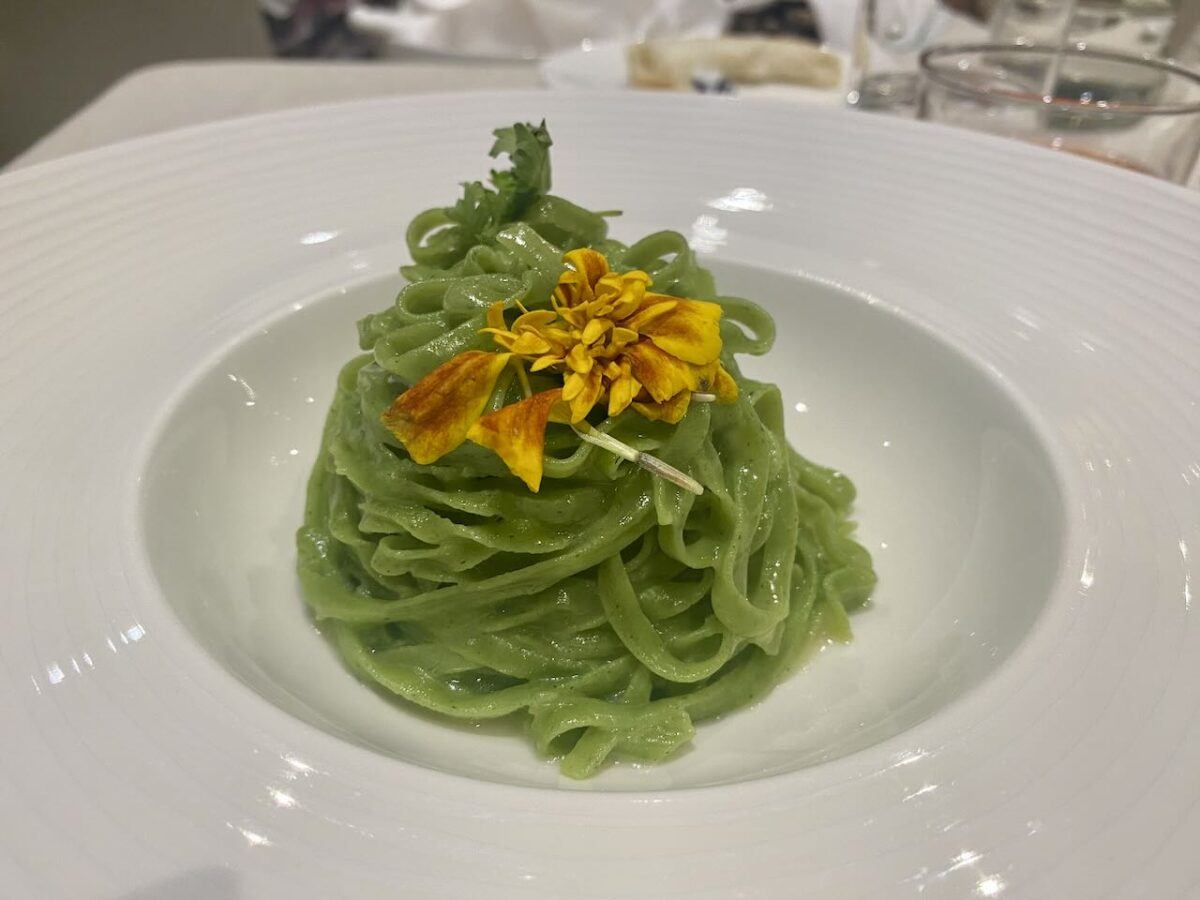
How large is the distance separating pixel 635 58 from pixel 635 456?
4443 millimetres

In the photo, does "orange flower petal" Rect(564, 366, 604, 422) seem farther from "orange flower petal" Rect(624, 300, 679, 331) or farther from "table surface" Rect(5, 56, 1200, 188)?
"table surface" Rect(5, 56, 1200, 188)

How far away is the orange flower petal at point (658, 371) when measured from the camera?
190 cm

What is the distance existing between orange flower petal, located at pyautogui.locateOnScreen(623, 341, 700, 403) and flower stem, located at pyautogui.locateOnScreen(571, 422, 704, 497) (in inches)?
5.1

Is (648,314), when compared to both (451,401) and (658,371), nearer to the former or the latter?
(658,371)

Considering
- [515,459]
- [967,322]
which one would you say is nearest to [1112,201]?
[967,322]

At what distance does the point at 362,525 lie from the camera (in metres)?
2.23

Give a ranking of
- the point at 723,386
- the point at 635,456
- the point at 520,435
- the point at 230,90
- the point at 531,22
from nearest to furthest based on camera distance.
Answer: the point at 520,435
the point at 635,456
the point at 723,386
the point at 230,90
the point at 531,22

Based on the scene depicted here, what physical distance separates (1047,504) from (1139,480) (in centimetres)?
21

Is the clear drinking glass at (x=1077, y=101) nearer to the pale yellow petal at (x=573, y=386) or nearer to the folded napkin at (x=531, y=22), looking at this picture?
the pale yellow petal at (x=573, y=386)

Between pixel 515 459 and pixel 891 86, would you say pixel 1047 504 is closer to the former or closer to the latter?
pixel 515 459

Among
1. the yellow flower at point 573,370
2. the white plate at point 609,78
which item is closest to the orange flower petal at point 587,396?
the yellow flower at point 573,370

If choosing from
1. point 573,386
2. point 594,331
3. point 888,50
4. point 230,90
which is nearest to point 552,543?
point 573,386

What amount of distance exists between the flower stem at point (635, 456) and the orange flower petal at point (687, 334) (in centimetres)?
23

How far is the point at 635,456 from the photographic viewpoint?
1.92m
